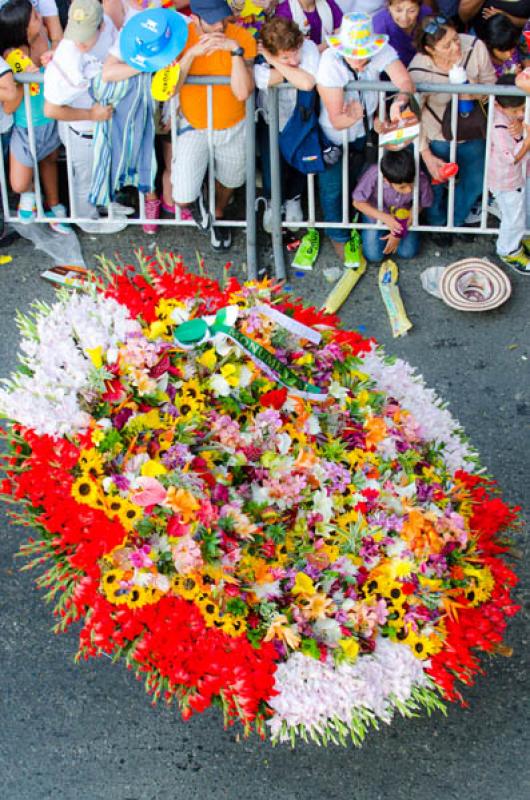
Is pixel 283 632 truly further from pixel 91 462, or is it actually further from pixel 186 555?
pixel 91 462

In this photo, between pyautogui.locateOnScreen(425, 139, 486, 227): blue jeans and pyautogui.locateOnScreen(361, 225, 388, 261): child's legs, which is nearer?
pyautogui.locateOnScreen(425, 139, 486, 227): blue jeans

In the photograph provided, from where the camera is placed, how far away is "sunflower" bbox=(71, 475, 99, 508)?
384 centimetres

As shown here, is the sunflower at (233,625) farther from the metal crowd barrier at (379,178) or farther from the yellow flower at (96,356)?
the metal crowd barrier at (379,178)

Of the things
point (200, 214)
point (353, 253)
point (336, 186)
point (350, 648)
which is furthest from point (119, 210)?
point (350, 648)

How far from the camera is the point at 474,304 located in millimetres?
6039

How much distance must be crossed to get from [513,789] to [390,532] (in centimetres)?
139

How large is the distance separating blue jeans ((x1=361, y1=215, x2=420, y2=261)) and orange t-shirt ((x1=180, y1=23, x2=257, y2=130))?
0.94m

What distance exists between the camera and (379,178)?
614cm

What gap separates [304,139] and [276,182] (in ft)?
0.93

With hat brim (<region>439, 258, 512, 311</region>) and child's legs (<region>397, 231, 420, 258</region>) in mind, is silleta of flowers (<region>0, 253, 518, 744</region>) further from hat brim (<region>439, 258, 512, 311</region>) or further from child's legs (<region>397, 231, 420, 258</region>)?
child's legs (<region>397, 231, 420, 258</region>)

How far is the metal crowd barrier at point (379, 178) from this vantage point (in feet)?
19.1

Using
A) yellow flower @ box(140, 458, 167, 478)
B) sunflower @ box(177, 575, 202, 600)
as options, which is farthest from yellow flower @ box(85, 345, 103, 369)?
sunflower @ box(177, 575, 202, 600)

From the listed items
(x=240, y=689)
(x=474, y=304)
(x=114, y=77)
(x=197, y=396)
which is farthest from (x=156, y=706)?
(x=114, y=77)

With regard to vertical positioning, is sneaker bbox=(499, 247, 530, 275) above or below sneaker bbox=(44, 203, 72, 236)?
below
